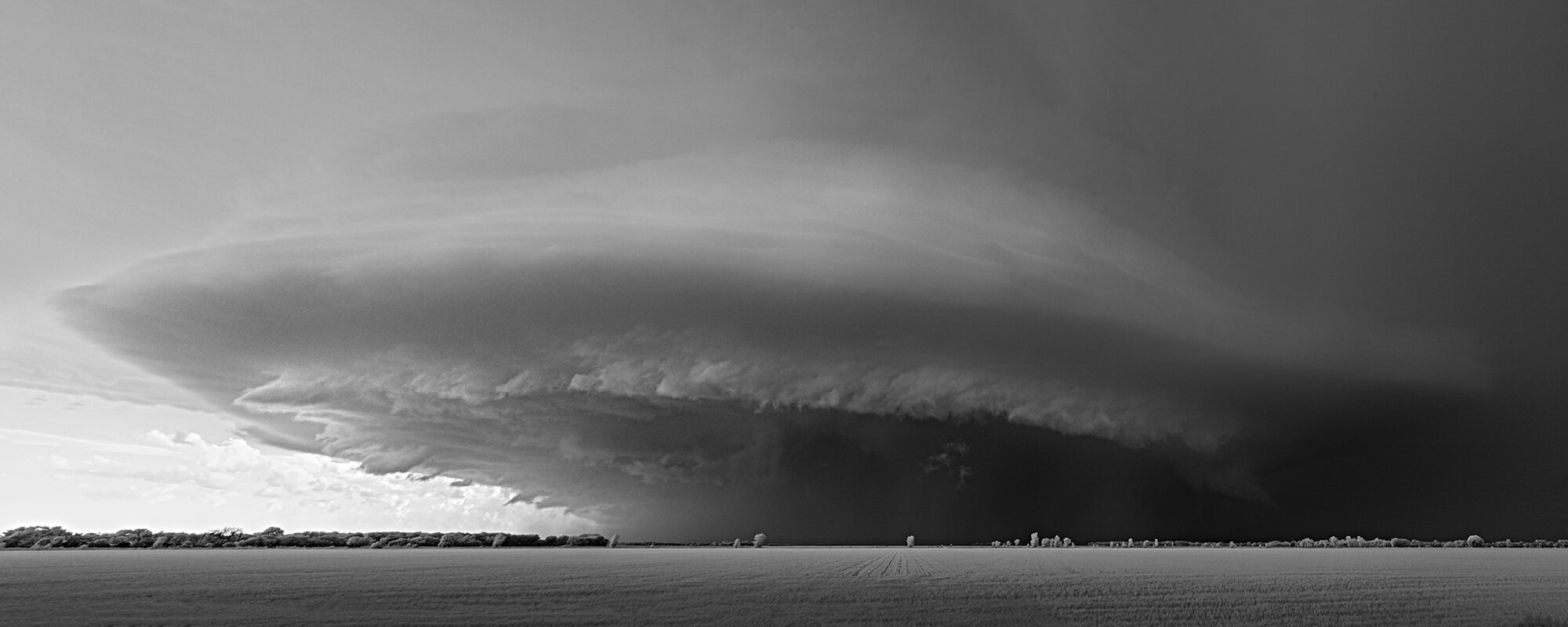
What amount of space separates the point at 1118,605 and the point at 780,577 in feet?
109

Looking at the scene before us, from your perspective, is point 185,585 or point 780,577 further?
point 780,577

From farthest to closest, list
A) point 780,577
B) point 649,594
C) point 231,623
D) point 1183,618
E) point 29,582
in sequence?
point 780,577 < point 29,582 < point 649,594 < point 1183,618 < point 231,623

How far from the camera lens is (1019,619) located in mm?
49969

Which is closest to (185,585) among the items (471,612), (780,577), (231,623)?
(231,623)

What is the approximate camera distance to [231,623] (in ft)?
155

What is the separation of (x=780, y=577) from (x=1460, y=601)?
52568 mm

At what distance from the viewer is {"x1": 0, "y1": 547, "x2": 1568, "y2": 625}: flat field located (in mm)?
50062

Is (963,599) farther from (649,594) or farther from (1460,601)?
(1460,601)

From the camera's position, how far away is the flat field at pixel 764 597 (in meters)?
50.1

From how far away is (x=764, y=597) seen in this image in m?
60.8

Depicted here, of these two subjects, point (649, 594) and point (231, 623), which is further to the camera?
point (649, 594)

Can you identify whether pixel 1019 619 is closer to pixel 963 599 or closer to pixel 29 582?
→ pixel 963 599

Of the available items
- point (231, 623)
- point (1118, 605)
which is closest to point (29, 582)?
point (231, 623)

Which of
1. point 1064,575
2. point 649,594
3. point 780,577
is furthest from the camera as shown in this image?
point 1064,575
